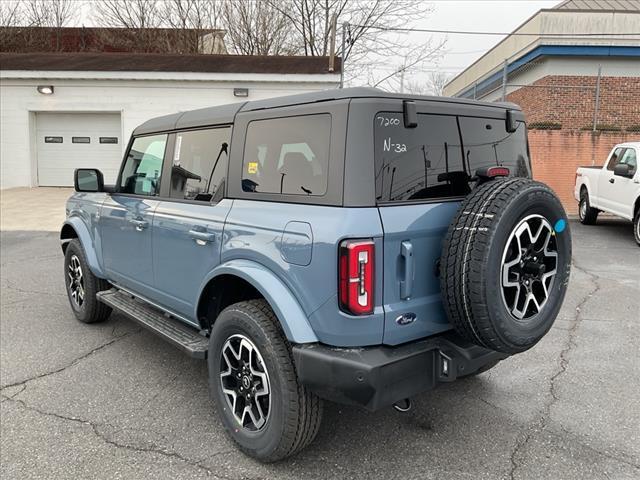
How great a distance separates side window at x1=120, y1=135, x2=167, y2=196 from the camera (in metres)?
3.94

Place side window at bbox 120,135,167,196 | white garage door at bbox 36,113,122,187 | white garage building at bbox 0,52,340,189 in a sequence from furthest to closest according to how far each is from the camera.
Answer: white garage door at bbox 36,113,122,187, white garage building at bbox 0,52,340,189, side window at bbox 120,135,167,196

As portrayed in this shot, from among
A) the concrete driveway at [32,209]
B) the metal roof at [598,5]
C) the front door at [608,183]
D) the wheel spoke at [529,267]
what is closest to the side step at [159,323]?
the wheel spoke at [529,267]

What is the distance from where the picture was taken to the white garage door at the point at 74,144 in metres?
16.5

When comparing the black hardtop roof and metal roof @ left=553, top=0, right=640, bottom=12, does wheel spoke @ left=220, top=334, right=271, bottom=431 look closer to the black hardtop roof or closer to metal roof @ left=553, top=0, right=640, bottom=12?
the black hardtop roof

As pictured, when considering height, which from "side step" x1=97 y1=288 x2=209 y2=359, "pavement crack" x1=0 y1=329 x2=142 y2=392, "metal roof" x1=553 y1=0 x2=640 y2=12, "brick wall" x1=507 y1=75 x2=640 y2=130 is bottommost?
"pavement crack" x1=0 y1=329 x2=142 y2=392

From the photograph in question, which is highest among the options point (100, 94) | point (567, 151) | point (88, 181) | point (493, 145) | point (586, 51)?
point (586, 51)

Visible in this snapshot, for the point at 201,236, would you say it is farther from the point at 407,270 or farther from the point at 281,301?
the point at 407,270

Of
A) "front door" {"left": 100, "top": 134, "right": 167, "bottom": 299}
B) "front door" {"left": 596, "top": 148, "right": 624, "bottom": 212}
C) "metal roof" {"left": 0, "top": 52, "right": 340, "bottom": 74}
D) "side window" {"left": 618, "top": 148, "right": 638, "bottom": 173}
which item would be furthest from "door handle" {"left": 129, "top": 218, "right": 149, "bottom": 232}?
"metal roof" {"left": 0, "top": 52, "right": 340, "bottom": 74}

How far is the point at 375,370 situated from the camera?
2.36 m

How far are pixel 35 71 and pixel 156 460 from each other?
16376 millimetres

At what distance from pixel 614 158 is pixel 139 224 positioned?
9.96m

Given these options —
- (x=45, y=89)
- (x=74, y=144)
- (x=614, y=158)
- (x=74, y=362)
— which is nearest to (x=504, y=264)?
(x=74, y=362)

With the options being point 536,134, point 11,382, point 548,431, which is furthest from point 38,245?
point 536,134

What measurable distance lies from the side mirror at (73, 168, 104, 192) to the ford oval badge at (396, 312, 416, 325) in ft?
10.5
